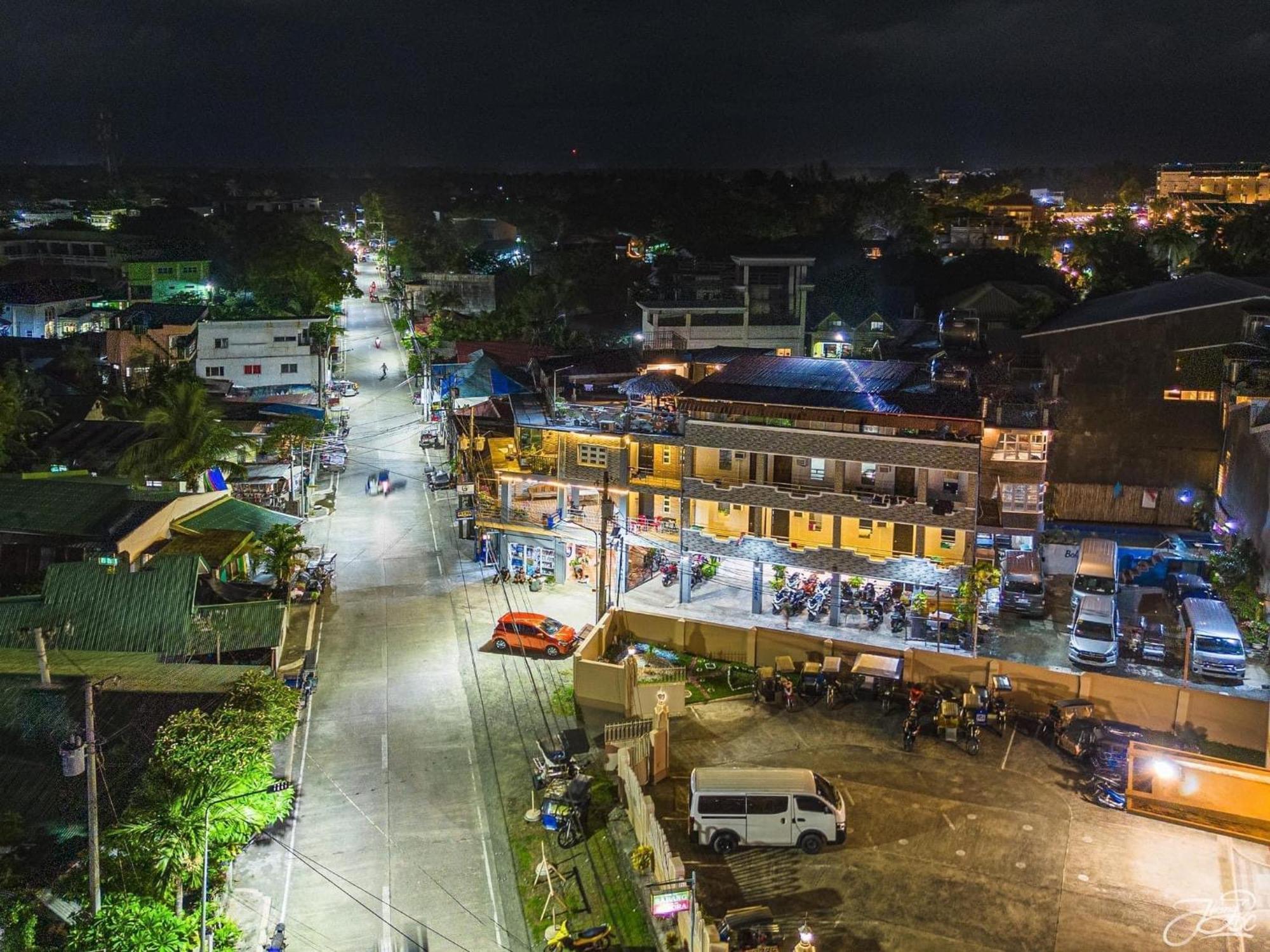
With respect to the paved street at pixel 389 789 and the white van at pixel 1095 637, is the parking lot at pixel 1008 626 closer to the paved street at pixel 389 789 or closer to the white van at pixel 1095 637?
the white van at pixel 1095 637

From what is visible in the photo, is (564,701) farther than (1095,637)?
No

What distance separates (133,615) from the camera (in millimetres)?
25312

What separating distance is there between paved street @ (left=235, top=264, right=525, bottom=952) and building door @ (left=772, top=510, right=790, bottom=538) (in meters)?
10.5

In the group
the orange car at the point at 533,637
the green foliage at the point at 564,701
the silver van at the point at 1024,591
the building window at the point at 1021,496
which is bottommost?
the green foliage at the point at 564,701

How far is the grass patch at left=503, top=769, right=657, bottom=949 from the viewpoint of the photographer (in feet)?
63.0

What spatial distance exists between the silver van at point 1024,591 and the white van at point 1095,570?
1.05 m

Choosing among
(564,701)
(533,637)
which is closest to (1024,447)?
(533,637)

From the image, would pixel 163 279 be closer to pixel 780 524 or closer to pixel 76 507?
pixel 76 507

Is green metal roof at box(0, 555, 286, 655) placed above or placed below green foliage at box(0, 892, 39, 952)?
above

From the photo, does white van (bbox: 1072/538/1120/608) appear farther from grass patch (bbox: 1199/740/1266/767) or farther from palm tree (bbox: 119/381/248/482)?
palm tree (bbox: 119/381/248/482)

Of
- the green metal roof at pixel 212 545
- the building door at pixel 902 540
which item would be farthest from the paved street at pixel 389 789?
the building door at pixel 902 540

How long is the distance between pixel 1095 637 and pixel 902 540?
5.97 m

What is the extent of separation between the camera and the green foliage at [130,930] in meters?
14.3

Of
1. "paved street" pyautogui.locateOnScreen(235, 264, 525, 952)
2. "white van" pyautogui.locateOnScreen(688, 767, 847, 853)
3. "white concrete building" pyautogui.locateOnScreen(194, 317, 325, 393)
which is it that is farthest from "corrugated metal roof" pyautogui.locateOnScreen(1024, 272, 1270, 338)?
"white concrete building" pyautogui.locateOnScreen(194, 317, 325, 393)
